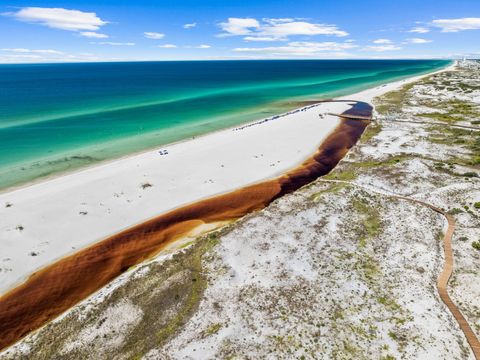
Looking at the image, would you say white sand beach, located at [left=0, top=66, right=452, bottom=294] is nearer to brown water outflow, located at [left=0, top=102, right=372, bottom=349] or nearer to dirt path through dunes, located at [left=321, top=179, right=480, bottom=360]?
brown water outflow, located at [left=0, top=102, right=372, bottom=349]

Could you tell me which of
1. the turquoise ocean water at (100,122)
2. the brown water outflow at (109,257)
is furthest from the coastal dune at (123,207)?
the turquoise ocean water at (100,122)

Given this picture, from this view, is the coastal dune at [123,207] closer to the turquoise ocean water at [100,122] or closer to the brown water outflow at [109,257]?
the brown water outflow at [109,257]

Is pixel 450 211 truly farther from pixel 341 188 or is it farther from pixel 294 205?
pixel 294 205

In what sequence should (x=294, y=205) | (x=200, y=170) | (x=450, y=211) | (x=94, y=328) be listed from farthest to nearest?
1. (x=200, y=170)
2. (x=294, y=205)
3. (x=450, y=211)
4. (x=94, y=328)

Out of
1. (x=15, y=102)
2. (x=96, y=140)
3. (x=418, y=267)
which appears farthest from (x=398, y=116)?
(x=15, y=102)

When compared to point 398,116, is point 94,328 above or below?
below

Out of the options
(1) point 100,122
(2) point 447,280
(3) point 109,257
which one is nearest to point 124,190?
(3) point 109,257
